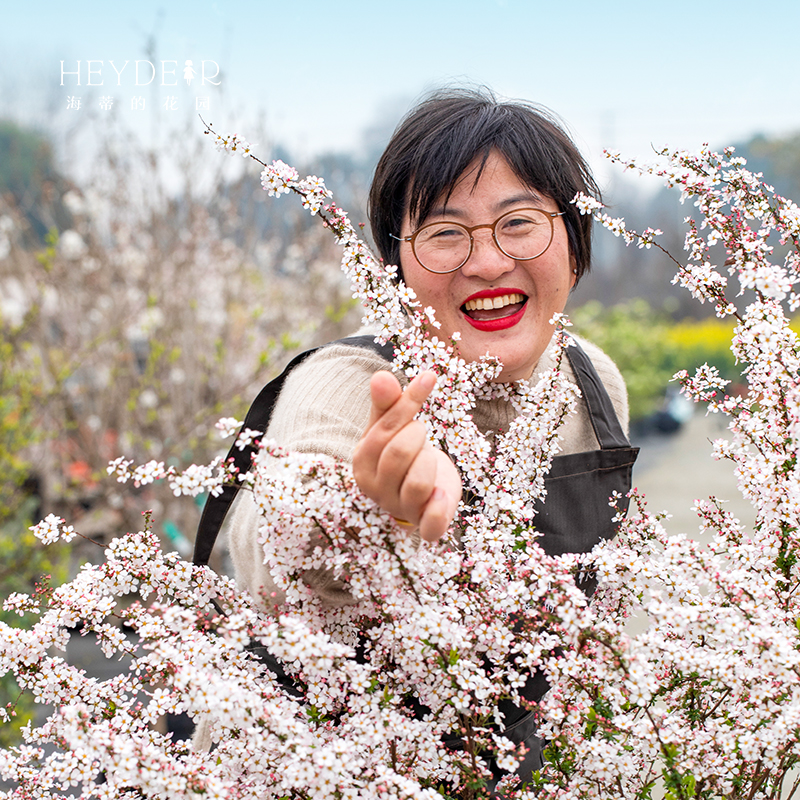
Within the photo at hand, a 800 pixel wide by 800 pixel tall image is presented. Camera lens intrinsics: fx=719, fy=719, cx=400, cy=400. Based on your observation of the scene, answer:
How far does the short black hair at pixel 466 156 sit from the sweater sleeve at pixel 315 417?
1.08ft

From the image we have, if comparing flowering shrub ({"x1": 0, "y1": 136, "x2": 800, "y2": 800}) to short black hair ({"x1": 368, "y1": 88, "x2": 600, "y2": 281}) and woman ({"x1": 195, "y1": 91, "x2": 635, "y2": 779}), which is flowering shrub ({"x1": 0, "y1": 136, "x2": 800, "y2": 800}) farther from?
short black hair ({"x1": 368, "y1": 88, "x2": 600, "y2": 281})

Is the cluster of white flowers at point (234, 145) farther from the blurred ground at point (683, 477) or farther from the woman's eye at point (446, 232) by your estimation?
the blurred ground at point (683, 477)

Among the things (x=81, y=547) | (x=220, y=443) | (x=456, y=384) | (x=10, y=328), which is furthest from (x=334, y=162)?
(x=456, y=384)

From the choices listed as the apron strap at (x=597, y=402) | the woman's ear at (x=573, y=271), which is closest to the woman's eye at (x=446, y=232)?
the woman's ear at (x=573, y=271)

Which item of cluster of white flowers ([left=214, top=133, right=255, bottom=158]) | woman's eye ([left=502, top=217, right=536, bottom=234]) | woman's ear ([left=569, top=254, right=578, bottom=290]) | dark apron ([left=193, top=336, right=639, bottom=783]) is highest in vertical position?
woman's ear ([left=569, top=254, right=578, bottom=290])

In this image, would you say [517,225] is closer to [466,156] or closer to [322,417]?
[466,156]

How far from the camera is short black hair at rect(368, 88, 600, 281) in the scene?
5.05ft

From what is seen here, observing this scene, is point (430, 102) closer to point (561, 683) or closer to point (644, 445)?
point (561, 683)

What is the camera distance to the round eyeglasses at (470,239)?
1509 mm

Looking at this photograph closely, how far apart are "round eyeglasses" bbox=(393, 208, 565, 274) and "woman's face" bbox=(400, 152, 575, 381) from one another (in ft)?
0.04

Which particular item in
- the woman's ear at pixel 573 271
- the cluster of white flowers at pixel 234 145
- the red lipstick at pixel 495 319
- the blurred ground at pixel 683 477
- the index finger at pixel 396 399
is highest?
the blurred ground at pixel 683 477

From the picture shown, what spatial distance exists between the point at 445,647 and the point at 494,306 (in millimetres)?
841

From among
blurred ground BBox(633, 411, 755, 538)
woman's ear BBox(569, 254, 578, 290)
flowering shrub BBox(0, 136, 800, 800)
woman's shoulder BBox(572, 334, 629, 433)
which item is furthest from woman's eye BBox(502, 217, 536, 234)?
blurred ground BBox(633, 411, 755, 538)

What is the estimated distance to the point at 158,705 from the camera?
3.35ft
